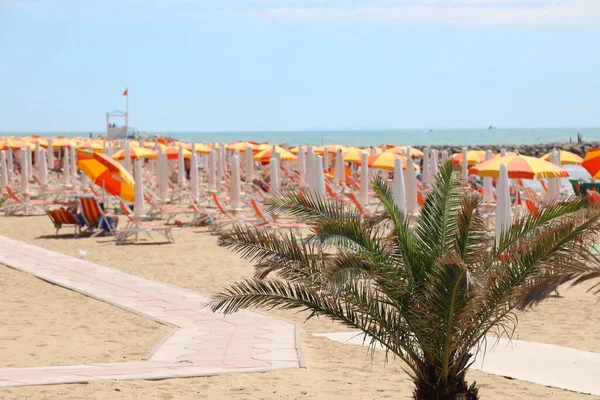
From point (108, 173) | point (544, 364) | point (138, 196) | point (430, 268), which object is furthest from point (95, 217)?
point (430, 268)

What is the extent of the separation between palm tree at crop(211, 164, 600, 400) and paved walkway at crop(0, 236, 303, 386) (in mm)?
1158

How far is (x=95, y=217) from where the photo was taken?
597 inches

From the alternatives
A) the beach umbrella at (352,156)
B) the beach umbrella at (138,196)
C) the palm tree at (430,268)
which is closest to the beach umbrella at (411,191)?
the beach umbrella at (138,196)

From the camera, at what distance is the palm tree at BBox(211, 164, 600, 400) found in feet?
15.6

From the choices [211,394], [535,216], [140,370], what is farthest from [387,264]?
[140,370]

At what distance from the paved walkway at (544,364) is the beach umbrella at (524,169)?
4.80 meters

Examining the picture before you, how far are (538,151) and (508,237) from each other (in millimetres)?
51111

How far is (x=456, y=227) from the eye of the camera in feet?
17.1

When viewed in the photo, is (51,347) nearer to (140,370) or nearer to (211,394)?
(140,370)

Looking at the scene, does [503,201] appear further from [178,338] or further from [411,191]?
[411,191]

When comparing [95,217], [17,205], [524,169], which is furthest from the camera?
[17,205]

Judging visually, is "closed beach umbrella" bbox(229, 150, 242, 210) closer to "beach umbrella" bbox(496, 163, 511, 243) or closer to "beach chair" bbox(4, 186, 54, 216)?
"beach chair" bbox(4, 186, 54, 216)

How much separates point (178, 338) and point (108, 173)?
8.51 m

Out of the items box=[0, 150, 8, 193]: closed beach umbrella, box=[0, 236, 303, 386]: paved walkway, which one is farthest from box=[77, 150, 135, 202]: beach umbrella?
box=[0, 150, 8, 193]: closed beach umbrella
